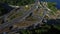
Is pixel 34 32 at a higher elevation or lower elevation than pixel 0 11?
lower

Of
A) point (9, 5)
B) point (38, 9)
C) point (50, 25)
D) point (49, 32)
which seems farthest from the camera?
point (38, 9)

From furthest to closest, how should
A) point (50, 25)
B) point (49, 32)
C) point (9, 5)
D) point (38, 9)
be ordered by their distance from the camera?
point (38, 9), point (9, 5), point (50, 25), point (49, 32)

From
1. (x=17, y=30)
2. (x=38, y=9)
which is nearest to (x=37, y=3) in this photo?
(x=38, y=9)

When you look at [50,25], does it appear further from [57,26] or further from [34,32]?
[34,32]

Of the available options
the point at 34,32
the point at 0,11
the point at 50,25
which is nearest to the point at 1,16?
the point at 0,11

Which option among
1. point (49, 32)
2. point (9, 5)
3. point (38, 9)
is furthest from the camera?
point (38, 9)

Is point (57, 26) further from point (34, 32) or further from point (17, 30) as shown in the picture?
point (17, 30)

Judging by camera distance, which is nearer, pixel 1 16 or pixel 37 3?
pixel 1 16

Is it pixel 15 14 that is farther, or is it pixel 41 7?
pixel 41 7

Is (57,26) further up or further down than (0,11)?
further down
